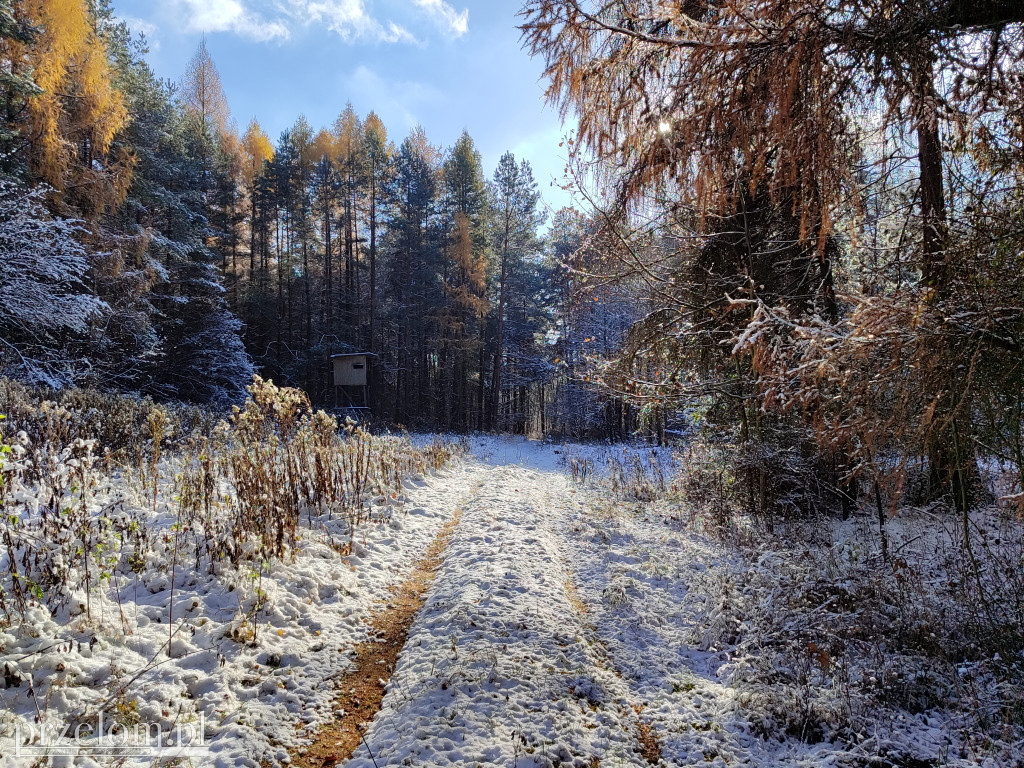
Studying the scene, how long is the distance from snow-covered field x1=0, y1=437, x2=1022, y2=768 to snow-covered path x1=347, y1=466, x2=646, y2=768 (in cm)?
1

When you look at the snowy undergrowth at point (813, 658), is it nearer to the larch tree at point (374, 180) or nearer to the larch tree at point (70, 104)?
the larch tree at point (70, 104)

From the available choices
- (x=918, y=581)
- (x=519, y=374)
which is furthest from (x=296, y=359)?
(x=918, y=581)

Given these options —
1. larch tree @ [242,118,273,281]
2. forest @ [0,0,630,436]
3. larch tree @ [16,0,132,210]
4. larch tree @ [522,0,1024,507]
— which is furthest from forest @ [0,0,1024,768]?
larch tree @ [242,118,273,281]

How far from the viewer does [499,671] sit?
3320 millimetres

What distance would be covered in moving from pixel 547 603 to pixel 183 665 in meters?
2.97

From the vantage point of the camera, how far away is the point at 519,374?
32.8 metres

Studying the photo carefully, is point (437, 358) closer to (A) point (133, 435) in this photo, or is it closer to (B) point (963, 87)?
(A) point (133, 435)

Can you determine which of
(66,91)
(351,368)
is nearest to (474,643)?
(66,91)

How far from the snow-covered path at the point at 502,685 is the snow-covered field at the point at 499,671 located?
0.01m

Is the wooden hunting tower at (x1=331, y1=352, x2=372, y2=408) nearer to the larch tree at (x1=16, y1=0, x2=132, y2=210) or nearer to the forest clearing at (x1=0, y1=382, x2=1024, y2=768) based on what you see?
the larch tree at (x1=16, y1=0, x2=132, y2=210)

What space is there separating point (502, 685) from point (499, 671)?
0.12 meters

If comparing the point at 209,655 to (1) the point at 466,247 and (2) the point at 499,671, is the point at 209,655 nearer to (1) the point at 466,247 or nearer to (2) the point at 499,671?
(2) the point at 499,671

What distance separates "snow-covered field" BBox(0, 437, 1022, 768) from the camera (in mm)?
2658

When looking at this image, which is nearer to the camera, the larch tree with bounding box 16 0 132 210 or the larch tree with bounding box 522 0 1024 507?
the larch tree with bounding box 522 0 1024 507
